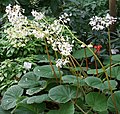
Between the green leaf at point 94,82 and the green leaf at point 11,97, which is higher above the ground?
the green leaf at point 94,82

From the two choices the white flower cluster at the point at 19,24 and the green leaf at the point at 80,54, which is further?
the green leaf at the point at 80,54

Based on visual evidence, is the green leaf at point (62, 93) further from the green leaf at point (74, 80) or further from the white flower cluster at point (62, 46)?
the white flower cluster at point (62, 46)

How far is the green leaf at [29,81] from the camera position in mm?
2010

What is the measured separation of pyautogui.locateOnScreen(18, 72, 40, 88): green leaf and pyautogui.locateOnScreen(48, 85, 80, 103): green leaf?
0.66 ft

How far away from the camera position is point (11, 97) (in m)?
2.01

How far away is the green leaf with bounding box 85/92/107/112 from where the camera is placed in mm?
1826

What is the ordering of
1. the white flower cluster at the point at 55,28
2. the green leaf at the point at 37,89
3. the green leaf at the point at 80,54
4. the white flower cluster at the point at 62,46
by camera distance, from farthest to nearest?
the green leaf at the point at 80,54 → the green leaf at the point at 37,89 → the white flower cluster at the point at 55,28 → the white flower cluster at the point at 62,46

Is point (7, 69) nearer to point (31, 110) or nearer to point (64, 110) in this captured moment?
point (31, 110)

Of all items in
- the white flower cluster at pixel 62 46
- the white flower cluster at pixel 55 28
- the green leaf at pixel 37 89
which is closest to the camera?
the white flower cluster at pixel 62 46

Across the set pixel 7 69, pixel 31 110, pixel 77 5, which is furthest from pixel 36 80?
pixel 77 5

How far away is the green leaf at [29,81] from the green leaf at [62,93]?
0.66 feet

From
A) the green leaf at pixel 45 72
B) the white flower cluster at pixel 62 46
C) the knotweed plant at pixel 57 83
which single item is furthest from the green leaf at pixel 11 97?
the white flower cluster at pixel 62 46

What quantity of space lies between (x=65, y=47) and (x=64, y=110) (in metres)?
0.36

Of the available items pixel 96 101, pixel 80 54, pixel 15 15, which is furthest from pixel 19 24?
pixel 80 54
